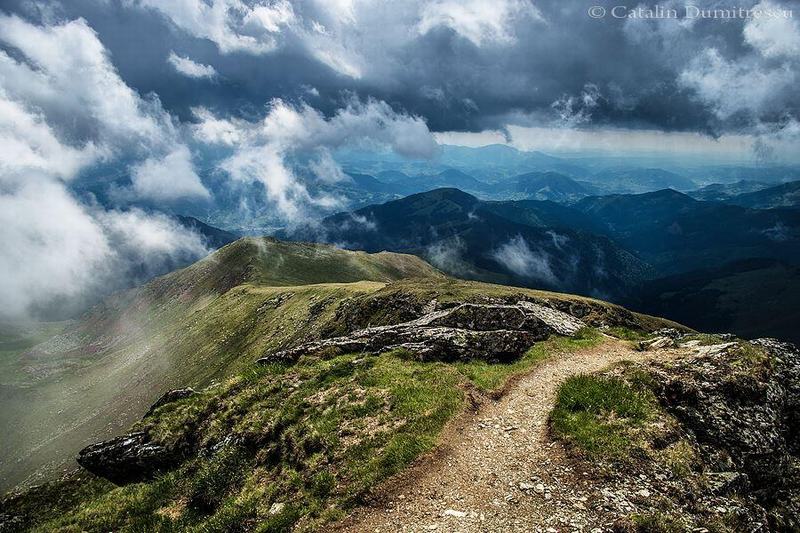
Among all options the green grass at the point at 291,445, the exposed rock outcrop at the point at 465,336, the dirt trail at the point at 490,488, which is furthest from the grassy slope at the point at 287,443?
the exposed rock outcrop at the point at 465,336

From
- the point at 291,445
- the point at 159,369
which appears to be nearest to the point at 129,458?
the point at 291,445

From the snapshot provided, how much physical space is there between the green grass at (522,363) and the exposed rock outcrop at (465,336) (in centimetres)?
90

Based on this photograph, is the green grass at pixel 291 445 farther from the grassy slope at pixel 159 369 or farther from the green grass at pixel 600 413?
the grassy slope at pixel 159 369

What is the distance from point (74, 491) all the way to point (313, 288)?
121398 millimetres

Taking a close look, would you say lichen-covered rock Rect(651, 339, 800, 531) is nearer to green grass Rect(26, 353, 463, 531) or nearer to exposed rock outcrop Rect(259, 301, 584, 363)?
exposed rock outcrop Rect(259, 301, 584, 363)

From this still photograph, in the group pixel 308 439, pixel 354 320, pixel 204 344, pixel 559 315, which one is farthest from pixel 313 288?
pixel 308 439

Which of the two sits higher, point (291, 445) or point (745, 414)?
point (291, 445)

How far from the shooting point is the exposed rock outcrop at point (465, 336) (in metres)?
30.2

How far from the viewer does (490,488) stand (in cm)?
1600

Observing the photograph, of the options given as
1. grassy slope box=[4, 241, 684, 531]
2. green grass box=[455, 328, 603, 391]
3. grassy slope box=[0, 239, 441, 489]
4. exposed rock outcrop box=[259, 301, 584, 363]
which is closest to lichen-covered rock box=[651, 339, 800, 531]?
green grass box=[455, 328, 603, 391]

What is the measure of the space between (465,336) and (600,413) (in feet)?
41.8

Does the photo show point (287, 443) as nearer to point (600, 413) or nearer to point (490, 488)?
point (490, 488)

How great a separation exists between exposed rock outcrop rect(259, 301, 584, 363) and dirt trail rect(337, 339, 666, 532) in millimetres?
9162

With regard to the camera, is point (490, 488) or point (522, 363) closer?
point (490, 488)
